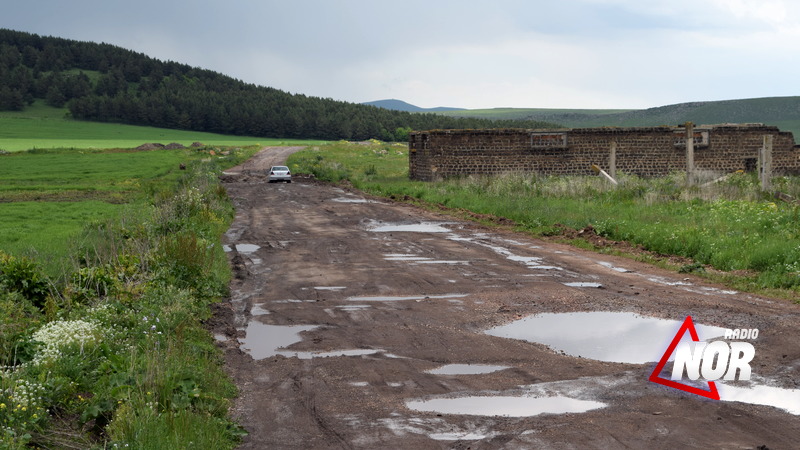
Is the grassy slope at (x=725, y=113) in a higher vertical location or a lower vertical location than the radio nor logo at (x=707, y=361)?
higher

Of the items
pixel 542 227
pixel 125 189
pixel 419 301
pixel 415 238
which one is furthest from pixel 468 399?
pixel 125 189

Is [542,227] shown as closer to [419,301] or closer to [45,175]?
[419,301]

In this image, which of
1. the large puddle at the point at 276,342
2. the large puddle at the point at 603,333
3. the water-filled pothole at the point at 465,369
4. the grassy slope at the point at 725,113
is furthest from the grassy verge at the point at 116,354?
the grassy slope at the point at 725,113

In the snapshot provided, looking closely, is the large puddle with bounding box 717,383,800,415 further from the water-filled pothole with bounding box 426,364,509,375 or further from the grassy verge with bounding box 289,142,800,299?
the grassy verge with bounding box 289,142,800,299

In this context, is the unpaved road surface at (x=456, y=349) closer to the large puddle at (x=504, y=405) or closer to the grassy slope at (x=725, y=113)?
the large puddle at (x=504, y=405)

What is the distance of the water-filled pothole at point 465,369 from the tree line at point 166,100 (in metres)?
118

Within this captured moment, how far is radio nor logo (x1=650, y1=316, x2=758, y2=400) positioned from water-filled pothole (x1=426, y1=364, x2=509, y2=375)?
1.83 m

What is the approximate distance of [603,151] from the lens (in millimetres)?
40438

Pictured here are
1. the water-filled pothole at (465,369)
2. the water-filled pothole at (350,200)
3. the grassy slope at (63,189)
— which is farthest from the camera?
the water-filled pothole at (350,200)

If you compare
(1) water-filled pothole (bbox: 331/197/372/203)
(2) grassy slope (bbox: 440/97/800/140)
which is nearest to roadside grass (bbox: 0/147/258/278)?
(1) water-filled pothole (bbox: 331/197/372/203)

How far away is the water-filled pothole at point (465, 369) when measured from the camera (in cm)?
898

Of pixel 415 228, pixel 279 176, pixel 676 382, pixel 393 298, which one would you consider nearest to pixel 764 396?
pixel 676 382

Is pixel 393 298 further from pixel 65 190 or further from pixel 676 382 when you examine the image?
pixel 65 190

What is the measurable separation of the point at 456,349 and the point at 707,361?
3074mm
